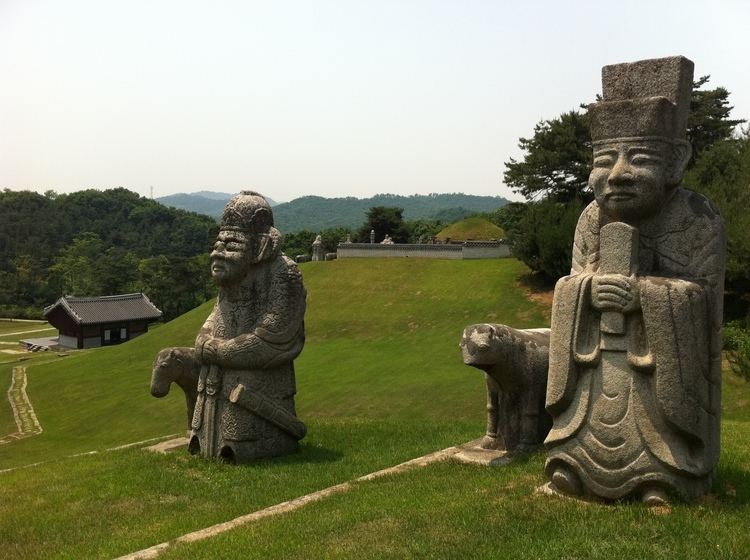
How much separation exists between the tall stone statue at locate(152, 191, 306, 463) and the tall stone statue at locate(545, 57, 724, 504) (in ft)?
16.0

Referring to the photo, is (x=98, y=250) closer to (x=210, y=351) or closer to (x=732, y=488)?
(x=210, y=351)

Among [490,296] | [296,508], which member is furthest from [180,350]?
[490,296]

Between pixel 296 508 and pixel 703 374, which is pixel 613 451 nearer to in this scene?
pixel 703 374

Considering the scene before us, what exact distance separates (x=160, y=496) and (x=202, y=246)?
110653mm

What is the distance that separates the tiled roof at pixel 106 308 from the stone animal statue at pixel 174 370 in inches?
1663

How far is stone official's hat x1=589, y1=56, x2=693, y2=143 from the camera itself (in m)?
6.89

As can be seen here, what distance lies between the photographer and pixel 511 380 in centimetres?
974

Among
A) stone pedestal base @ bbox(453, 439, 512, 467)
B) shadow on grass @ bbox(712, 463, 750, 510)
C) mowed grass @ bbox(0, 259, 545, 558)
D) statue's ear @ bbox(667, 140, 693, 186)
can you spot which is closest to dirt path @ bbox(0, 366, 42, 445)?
mowed grass @ bbox(0, 259, 545, 558)

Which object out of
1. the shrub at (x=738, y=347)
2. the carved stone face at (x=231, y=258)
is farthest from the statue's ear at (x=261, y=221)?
the shrub at (x=738, y=347)

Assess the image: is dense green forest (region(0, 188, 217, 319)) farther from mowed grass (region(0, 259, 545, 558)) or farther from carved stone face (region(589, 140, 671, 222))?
carved stone face (region(589, 140, 671, 222))

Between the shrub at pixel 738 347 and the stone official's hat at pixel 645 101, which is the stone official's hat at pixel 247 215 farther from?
the shrub at pixel 738 347

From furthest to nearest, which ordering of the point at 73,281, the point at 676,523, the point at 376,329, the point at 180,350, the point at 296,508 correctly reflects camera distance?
the point at 73,281
the point at 376,329
the point at 180,350
the point at 296,508
the point at 676,523

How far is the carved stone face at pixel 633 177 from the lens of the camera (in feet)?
22.7

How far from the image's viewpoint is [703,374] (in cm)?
678
